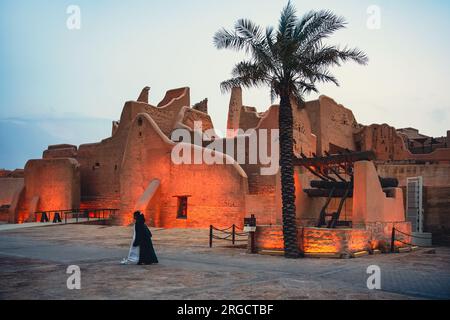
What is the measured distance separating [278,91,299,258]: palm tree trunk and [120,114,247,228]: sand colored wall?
32.8 feet

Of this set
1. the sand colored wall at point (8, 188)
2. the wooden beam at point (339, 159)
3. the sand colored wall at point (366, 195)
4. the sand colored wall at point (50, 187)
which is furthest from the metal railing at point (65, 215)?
the sand colored wall at point (366, 195)

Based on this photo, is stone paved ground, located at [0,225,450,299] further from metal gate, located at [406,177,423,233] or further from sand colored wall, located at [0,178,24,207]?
sand colored wall, located at [0,178,24,207]

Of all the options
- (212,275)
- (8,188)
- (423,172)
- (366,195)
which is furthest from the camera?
(8,188)

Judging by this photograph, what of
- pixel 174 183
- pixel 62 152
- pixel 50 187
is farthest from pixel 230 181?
pixel 62 152

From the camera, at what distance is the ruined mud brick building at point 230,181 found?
15039 mm

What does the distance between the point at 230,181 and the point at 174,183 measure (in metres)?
3.71

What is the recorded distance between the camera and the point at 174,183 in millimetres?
26594

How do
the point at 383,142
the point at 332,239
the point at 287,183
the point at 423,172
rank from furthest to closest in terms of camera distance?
the point at 383,142 → the point at 423,172 → the point at 287,183 → the point at 332,239

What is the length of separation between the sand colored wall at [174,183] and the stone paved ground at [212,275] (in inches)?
334

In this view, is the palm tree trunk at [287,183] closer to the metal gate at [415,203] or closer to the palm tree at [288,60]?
the palm tree at [288,60]

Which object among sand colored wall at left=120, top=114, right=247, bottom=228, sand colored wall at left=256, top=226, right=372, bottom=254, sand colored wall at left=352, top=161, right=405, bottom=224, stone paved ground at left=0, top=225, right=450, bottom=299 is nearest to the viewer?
stone paved ground at left=0, top=225, right=450, bottom=299

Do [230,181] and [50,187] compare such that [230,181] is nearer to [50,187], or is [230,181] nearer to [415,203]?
[415,203]

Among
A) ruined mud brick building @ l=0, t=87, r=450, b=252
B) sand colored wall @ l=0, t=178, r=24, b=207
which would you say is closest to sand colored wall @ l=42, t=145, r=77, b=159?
ruined mud brick building @ l=0, t=87, r=450, b=252

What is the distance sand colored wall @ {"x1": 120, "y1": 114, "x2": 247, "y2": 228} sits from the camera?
24531 millimetres
